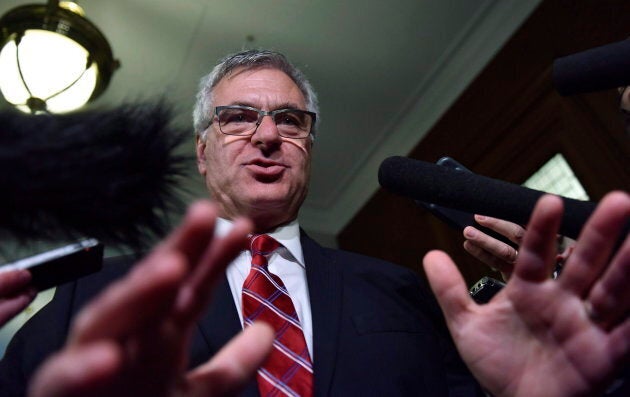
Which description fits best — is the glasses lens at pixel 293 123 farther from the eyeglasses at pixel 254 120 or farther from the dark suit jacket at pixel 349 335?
the dark suit jacket at pixel 349 335

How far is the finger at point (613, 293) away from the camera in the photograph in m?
0.56

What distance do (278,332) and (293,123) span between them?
0.68 meters

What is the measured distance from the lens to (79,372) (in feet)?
Result: 1.19

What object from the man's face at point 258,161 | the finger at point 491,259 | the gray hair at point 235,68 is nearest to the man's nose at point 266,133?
the man's face at point 258,161

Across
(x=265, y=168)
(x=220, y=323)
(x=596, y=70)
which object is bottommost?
(x=220, y=323)

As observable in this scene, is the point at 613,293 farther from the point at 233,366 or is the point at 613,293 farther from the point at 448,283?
the point at 233,366

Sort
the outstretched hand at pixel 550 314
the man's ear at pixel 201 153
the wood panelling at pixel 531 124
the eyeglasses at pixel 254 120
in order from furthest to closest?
the wood panelling at pixel 531 124, the man's ear at pixel 201 153, the eyeglasses at pixel 254 120, the outstretched hand at pixel 550 314

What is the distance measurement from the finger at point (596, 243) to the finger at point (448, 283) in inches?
→ 3.8

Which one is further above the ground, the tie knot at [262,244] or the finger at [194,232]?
the finger at [194,232]

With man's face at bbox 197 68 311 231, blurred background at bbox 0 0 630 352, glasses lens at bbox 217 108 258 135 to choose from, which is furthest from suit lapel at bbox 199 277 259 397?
blurred background at bbox 0 0 630 352

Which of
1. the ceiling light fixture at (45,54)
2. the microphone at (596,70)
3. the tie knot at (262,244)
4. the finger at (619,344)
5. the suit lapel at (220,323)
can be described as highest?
the microphone at (596,70)

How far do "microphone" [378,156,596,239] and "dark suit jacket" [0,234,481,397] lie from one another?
0.41 m

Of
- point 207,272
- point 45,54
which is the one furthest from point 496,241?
point 45,54

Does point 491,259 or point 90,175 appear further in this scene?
point 491,259
